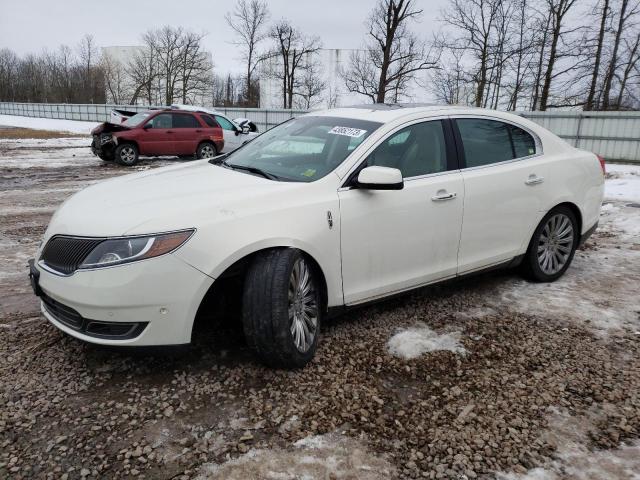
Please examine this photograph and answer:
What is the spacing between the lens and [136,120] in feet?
49.1

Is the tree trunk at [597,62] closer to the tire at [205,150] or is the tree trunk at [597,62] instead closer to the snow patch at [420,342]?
the tire at [205,150]

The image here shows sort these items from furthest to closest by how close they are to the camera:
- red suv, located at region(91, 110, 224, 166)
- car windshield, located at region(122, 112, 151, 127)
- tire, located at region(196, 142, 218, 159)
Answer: tire, located at region(196, 142, 218, 159) < car windshield, located at region(122, 112, 151, 127) < red suv, located at region(91, 110, 224, 166)

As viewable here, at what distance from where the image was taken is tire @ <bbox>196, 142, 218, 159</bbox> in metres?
15.3

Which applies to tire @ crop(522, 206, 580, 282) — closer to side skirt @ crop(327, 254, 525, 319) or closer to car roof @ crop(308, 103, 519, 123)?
side skirt @ crop(327, 254, 525, 319)

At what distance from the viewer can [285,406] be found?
2.68 m

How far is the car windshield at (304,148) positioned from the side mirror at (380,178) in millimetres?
271

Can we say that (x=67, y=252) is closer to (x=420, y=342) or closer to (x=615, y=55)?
(x=420, y=342)

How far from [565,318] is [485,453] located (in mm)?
1956

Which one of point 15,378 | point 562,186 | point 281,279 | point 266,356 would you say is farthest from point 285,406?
point 562,186

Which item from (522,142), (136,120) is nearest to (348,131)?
(522,142)

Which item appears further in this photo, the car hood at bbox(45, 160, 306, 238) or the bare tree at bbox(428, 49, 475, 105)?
the bare tree at bbox(428, 49, 475, 105)

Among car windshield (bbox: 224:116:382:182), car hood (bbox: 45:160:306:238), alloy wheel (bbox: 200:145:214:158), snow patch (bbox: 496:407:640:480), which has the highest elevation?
car windshield (bbox: 224:116:382:182)

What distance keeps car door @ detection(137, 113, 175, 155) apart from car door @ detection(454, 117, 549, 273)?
12.2 metres

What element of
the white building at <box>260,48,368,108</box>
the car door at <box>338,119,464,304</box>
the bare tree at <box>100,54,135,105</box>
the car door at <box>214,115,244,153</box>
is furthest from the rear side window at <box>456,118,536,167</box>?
the bare tree at <box>100,54,135,105</box>
